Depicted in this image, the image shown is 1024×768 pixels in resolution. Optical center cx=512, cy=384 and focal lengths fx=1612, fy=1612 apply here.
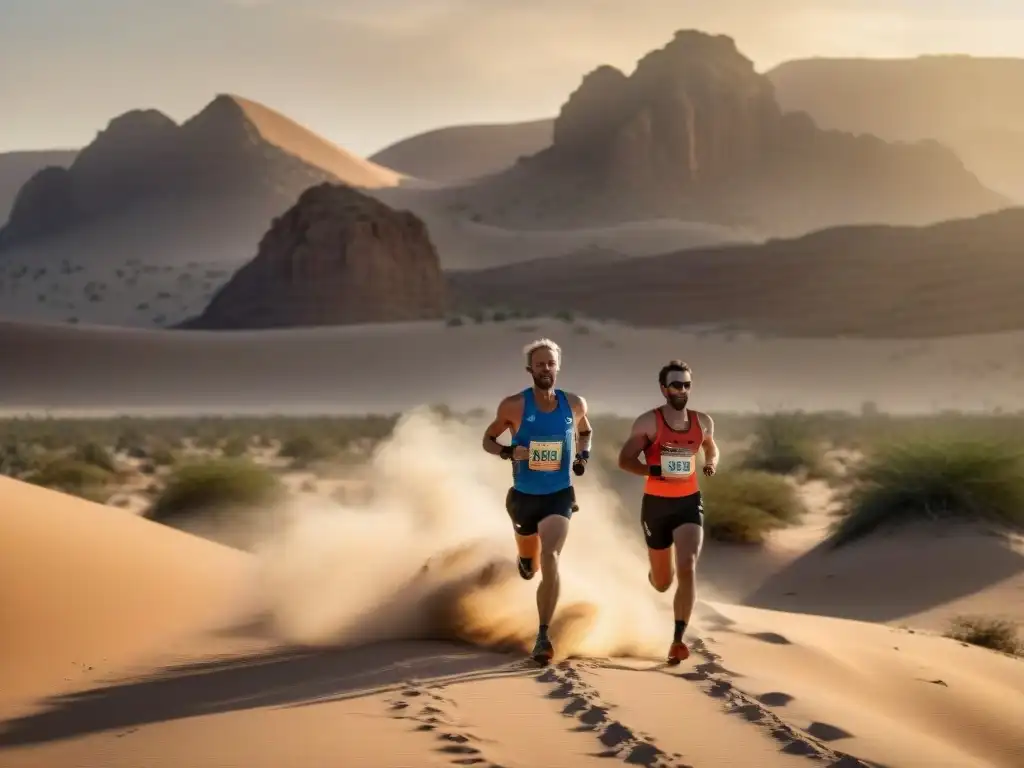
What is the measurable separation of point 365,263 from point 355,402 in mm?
14350

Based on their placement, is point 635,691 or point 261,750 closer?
point 261,750

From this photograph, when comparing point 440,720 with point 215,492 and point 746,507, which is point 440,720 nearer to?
point 746,507

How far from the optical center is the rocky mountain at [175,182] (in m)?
131

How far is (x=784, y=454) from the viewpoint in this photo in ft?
86.9

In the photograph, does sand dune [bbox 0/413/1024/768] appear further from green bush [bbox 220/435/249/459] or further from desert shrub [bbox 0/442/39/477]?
green bush [bbox 220/435/249/459]

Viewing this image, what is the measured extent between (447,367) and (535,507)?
51795mm

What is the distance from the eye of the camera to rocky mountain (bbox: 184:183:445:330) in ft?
226

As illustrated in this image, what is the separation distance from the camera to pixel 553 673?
8023mm

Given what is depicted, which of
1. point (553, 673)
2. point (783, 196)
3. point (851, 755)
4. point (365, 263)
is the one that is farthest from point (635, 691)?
point (783, 196)

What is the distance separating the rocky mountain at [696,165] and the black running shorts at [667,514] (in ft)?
403

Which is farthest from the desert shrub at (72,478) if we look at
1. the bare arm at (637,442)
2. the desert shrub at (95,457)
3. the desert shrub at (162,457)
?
the bare arm at (637,442)

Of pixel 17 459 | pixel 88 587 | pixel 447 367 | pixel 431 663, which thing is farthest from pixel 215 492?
pixel 447 367

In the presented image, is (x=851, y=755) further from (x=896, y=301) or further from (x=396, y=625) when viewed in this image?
(x=896, y=301)

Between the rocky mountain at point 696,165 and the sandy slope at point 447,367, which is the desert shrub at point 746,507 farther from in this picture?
the rocky mountain at point 696,165
